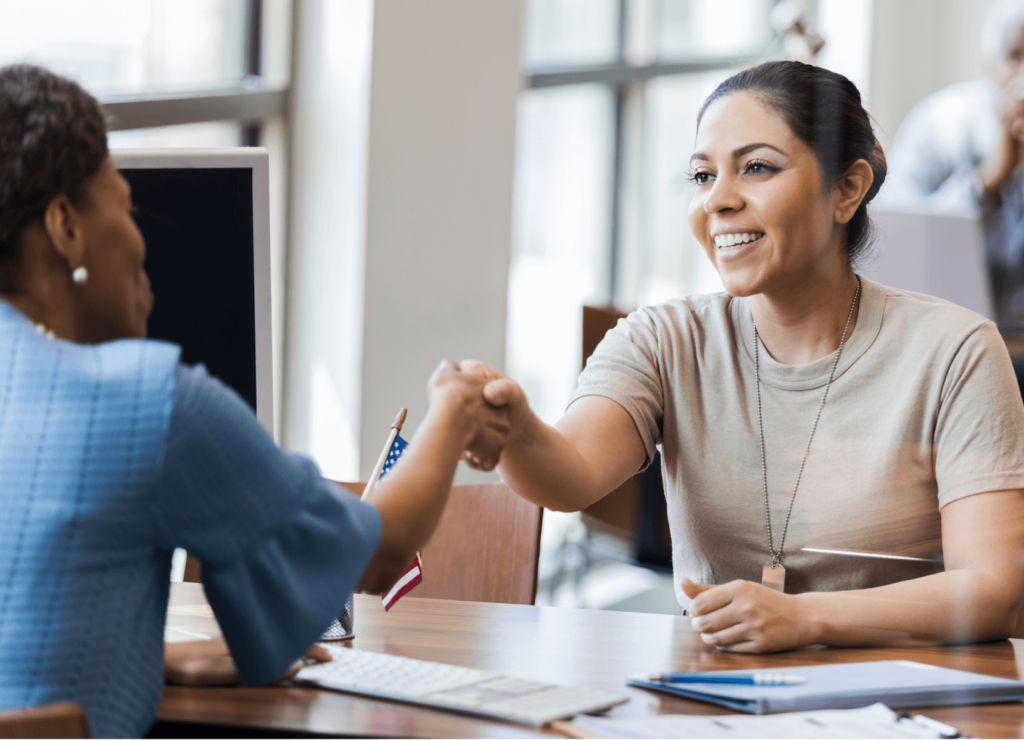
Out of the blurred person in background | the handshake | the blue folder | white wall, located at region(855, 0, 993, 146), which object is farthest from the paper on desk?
white wall, located at region(855, 0, 993, 146)

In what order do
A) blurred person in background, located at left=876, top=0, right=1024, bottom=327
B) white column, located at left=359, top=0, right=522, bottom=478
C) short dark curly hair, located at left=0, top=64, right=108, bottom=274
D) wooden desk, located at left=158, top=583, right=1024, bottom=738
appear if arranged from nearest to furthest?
short dark curly hair, located at left=0, top=64, right=108, bottom=274, wooden desk, located at left=158, top=583, right=1024, bottom=738, blurred person in background, located at left=876, top=0, right=1024, bottom=327, white column, located at left=359, top=0, right=522, bottom=478

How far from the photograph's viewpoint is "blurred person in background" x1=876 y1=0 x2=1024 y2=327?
116 cm

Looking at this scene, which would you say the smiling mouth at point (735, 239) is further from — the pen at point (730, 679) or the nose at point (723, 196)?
the pen at point (730, 679)

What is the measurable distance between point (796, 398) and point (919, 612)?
1.16 ft

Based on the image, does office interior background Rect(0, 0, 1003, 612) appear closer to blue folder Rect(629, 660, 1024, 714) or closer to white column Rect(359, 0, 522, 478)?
white column Rect(359, 0, 522, 478)

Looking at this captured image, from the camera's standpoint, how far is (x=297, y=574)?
32.3 inches

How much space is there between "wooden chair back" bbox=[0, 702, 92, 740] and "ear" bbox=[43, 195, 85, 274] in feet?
1.01

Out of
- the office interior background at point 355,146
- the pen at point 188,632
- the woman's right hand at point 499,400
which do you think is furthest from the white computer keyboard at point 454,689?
the office interior background at point 355,146

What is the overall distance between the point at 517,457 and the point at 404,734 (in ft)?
1.72

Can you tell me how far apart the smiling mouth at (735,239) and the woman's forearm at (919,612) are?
1.55 ft

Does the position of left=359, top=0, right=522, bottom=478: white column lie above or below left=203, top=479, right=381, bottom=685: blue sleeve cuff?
above

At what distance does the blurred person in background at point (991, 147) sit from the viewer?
45.7 inches

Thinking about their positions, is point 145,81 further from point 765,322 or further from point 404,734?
point 404,734

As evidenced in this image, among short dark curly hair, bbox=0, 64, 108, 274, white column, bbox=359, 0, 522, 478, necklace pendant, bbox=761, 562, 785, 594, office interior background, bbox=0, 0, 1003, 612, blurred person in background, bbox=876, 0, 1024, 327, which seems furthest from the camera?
white column, bbox=359, 0, 522, 478
